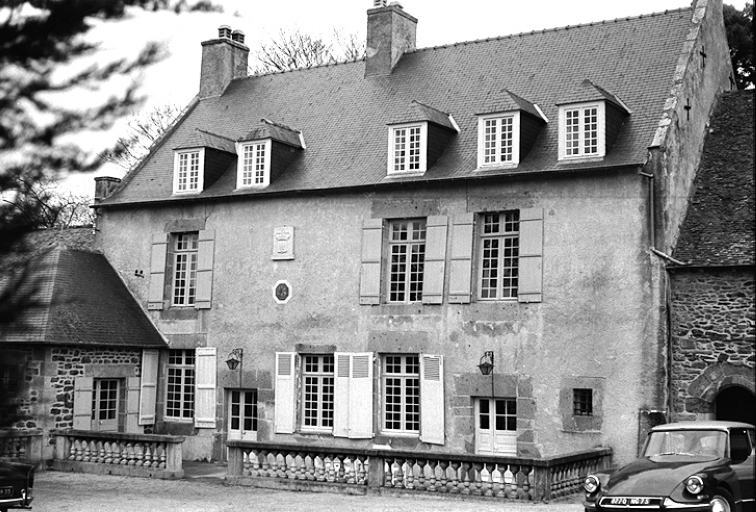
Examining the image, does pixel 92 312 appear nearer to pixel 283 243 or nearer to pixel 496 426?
pixel 283 243

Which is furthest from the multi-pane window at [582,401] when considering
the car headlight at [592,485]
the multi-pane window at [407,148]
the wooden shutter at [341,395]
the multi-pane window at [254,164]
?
the multi-pane window at [254,164]

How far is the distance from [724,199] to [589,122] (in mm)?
2843

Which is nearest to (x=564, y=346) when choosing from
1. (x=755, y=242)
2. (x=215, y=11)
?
(x=755, y=242)

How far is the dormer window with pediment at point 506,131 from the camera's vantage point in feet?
59.2

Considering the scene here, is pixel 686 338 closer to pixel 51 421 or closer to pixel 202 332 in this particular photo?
pixel 202 332

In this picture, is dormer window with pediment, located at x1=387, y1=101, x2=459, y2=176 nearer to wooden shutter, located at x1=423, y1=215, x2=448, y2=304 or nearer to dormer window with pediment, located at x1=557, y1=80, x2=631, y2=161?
wooden shutter, located at x1=423, y1=215, x2=448, y2=304

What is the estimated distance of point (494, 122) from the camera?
18.4 meters

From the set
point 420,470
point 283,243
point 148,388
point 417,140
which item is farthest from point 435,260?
point 148,388

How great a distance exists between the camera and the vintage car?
10.4m

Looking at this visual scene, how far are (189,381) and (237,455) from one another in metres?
4.98

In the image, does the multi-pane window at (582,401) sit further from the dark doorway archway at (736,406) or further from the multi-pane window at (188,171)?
the multi-pane window at (188,171)

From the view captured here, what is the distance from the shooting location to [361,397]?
62.1 ft

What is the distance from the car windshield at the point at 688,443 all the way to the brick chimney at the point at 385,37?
12.8m

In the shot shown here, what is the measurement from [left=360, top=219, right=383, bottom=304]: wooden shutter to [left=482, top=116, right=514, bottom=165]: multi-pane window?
98.6 inches
